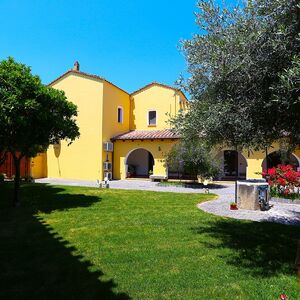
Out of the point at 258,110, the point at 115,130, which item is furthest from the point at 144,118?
the point at 258,110

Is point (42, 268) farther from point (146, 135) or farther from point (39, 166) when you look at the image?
point (39, 166)

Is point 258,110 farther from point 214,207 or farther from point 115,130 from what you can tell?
point 115,130

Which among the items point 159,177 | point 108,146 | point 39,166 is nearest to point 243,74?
point 159,177

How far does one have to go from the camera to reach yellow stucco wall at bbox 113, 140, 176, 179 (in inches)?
957

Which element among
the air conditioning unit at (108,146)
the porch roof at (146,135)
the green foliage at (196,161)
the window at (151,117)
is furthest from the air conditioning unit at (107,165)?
the green foliage at (196,161)

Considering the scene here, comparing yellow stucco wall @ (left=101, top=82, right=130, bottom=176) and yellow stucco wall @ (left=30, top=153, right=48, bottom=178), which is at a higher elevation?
yellow stucco wall @ (left=101, top=82, right=130, bottom=176)

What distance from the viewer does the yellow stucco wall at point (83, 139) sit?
24.9 metres

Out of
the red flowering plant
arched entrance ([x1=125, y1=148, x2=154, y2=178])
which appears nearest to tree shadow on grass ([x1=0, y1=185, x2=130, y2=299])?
the red flowering plant

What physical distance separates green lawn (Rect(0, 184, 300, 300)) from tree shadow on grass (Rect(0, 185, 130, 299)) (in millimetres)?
15

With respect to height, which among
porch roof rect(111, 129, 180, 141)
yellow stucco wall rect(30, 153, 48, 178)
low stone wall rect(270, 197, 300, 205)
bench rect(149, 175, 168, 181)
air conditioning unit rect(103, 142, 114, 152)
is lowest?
low stone wall rect(270, 197, 300, 205)

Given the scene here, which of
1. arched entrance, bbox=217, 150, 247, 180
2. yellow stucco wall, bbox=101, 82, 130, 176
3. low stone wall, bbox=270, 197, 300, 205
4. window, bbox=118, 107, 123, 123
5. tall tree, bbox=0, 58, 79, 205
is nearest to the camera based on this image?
tall tree, bbox=0, 58, 79, 205

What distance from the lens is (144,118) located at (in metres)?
28.1

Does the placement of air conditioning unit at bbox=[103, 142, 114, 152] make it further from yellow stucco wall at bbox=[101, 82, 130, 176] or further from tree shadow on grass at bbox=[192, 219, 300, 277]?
tree shadow on grass at bbox=[192, 219, 300, 277]

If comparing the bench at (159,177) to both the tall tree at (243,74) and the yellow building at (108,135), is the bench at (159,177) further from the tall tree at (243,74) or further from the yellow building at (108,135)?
the tall tree at (243,74)
